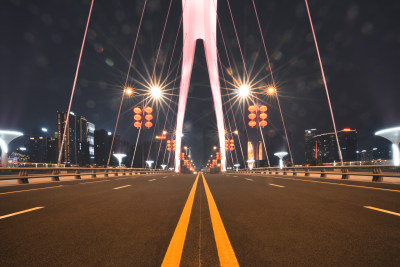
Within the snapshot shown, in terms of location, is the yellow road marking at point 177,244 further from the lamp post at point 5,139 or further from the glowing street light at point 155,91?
the glowing street light at point 155,91

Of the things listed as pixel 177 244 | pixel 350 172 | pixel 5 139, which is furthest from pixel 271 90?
pixel 5 139

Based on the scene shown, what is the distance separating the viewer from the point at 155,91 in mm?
36094

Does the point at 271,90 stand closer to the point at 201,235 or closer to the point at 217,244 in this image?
the point at 201,235

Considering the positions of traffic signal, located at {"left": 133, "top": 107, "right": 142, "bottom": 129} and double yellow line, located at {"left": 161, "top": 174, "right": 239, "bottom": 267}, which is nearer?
double yellow line, located at {"left": 161, "top": 174, "right": 239, "bottom": 267}

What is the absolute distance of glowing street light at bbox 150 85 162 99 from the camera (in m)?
34.8

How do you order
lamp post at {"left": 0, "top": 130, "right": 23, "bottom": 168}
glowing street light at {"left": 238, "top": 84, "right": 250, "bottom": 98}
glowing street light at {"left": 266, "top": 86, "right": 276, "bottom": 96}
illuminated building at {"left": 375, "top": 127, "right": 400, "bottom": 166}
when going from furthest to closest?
glowing street light at {"left": 238, "top": 84, "right": 250, "bottom": 98}, glowing street light at {"left": 266, "top": 86, "right": 276, "bottom": 96}, lamp post at {"left": 0, "top": 130, "right": 23, "bottom": 168}, illuminated building at {"left": 375, "top": 127, "right": 400, "bottom": 166}

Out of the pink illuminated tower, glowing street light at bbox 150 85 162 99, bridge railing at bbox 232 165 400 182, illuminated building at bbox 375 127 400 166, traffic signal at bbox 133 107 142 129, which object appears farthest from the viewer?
the pink illuminated tower

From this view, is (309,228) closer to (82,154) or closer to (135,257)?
(135,257)

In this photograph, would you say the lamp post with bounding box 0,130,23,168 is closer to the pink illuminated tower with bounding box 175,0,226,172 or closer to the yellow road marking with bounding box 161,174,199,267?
the yellow road marking with bounding box 161,174,199,267

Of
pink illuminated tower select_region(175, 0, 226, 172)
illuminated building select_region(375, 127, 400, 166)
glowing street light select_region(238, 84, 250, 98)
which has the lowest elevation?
illuminated building select_region(375, 127, 400, 166)

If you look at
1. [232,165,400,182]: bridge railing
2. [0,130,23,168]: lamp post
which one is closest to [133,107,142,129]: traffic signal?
[0,130,23,168]: lamp post

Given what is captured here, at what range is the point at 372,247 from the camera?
303cm

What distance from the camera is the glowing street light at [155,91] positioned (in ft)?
114

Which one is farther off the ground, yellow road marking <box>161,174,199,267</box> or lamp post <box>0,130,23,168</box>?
lamp post <box>0,130,23,168</box>
